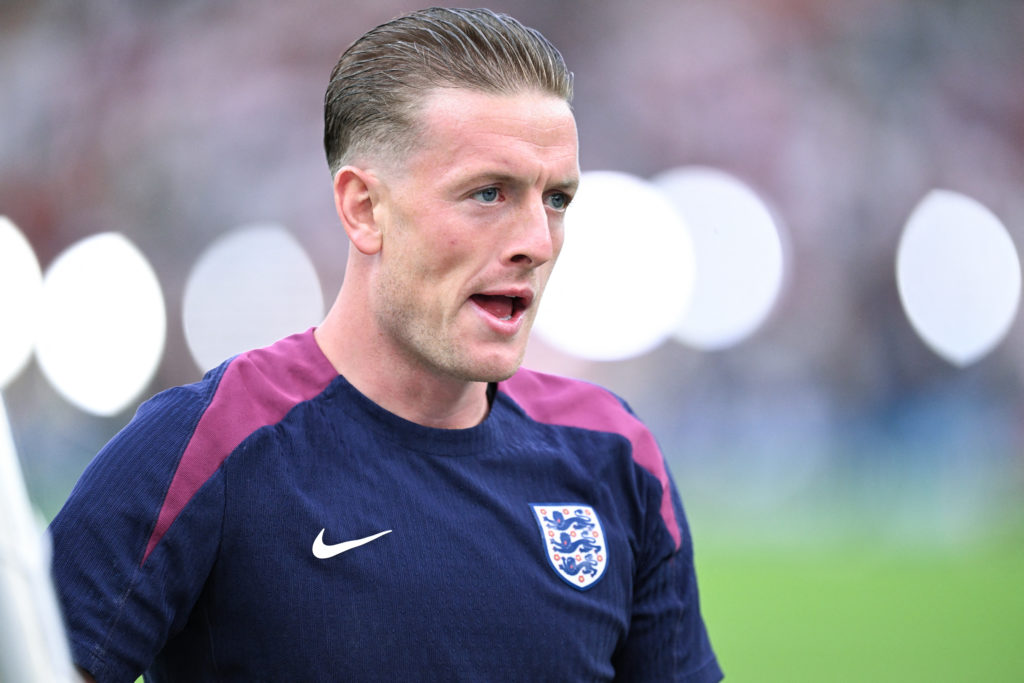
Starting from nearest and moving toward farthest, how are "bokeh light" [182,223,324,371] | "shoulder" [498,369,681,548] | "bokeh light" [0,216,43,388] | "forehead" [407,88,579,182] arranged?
"forehead" [407,88,579,182] → "shoulder" [498,369,681,548] → "bokeh light" [0,216,43,388] → "bokeh light" [182,223,324,371]

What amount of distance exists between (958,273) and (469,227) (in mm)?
12670

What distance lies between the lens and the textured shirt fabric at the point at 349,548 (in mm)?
1335

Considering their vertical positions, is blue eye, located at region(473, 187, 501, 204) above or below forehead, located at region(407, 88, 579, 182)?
below

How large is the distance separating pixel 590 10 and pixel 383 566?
460 inches

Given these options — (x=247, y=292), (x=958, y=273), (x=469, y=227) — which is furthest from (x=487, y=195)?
(x=958, y=273)

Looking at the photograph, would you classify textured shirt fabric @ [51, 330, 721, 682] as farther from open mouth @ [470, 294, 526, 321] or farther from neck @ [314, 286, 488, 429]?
open mouth @ [470, 294, 526, 321]

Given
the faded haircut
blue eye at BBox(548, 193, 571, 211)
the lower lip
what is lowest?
the lower lip

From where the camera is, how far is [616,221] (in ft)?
45.1

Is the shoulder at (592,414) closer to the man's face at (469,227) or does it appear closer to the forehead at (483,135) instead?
the man's face at (469,227)

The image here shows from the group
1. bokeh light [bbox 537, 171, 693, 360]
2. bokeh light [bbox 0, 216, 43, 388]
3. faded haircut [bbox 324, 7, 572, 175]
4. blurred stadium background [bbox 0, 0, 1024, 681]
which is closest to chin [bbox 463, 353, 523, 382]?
faded haircut [bbox 324, 7, 572, 175]

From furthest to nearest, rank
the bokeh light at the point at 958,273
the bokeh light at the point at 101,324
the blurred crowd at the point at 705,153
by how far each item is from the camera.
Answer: the bokeh light at the point at 958,273, the bokeh light at the point at 101,324, the blurred crowd at the point at 705,153

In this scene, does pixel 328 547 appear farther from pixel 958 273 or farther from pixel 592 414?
pixel 958 273

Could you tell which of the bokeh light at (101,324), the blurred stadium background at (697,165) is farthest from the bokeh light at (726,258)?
the bokeh light at (101,324)

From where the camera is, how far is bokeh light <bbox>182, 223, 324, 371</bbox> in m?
12.4
